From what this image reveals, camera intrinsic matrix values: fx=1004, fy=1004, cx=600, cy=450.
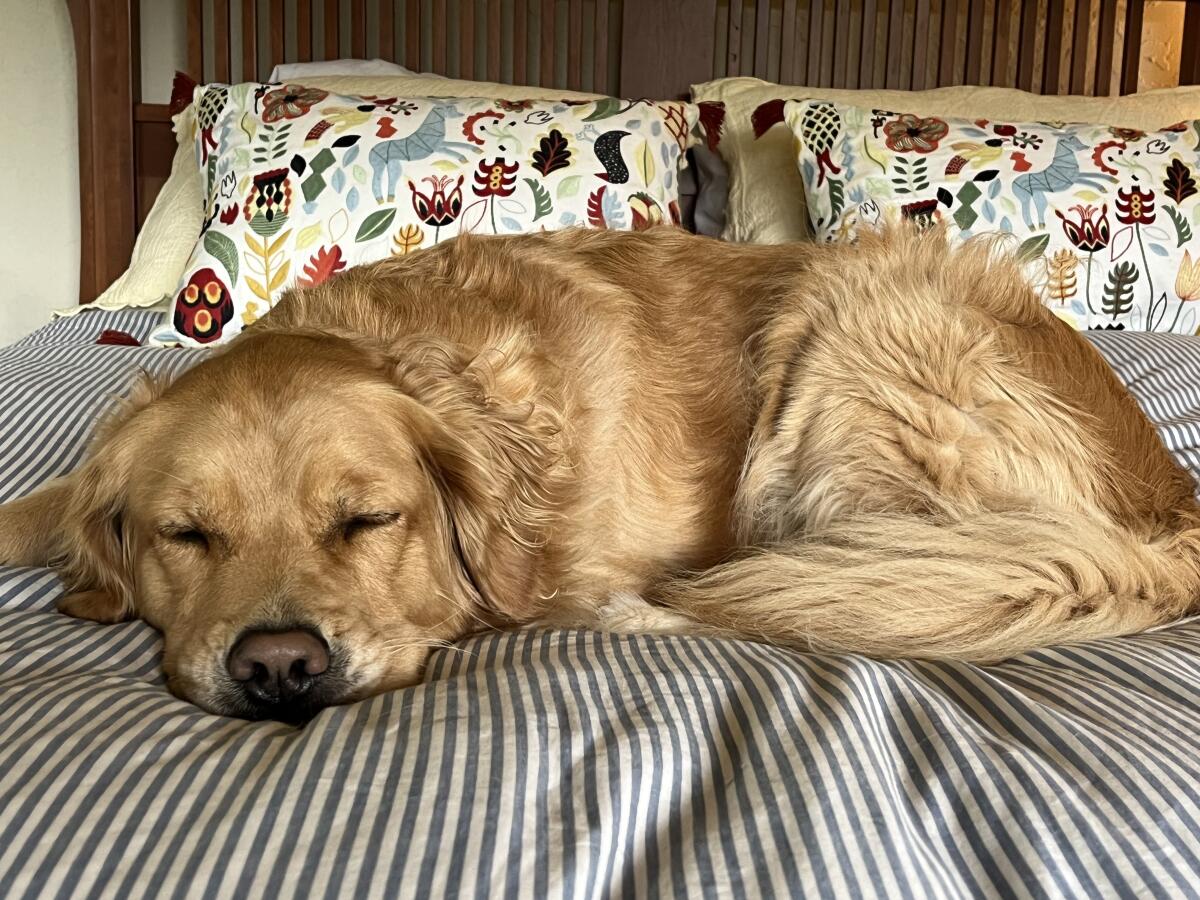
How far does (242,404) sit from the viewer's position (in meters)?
1.17

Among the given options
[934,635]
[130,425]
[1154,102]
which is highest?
[1154,102]

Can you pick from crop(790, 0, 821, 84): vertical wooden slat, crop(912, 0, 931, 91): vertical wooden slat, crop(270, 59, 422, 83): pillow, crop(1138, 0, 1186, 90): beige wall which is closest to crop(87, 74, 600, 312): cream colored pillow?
crop(270, 59, 422, 83): pillow

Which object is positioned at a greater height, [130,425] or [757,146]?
[757,146]

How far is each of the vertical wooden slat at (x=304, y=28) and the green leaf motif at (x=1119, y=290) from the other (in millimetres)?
2701

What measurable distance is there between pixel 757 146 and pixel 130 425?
2.26 meters

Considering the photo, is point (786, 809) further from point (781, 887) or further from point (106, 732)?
point (106, 732)

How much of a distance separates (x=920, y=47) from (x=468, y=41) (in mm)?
1627

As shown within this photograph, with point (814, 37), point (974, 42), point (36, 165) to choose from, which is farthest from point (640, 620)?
point (36, 165)

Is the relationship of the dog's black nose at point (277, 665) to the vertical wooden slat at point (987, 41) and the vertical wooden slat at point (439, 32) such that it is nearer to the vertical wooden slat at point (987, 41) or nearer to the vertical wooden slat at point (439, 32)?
the vertical wooden slat at point (439, 32)

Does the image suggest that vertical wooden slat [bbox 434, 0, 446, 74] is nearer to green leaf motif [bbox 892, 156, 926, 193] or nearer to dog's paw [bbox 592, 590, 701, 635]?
green leaf motif [bbox 892, 156, 926, 193]

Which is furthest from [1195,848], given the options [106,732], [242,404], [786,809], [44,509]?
[44,509]

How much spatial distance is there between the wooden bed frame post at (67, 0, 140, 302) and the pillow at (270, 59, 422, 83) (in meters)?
0.50

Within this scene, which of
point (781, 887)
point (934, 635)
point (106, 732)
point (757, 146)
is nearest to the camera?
point (781, 887)

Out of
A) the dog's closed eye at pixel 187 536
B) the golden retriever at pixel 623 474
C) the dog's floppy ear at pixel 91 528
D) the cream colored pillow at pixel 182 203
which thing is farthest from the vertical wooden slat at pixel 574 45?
the dog's closed eye at pixel 187 536
